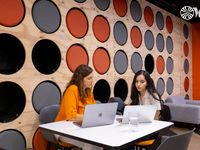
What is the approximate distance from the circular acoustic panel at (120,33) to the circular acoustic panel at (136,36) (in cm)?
23

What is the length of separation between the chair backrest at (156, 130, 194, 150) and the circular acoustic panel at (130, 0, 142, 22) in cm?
379

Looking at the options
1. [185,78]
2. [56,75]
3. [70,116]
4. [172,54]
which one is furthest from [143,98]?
[185,78]

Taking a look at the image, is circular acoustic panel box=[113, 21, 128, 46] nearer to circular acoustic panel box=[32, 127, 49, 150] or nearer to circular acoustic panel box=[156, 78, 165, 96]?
circular acoustic panel box=[156, 78, 165, 96]

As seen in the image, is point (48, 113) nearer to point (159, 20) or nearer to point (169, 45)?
point (159, 20)

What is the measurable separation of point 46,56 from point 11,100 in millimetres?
790

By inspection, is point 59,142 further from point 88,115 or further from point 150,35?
point 150,35

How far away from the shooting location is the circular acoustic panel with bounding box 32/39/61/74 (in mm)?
3248

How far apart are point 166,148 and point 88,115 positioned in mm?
861

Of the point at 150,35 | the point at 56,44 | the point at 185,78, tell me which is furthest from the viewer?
the point at 185,78

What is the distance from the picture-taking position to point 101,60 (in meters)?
4.18

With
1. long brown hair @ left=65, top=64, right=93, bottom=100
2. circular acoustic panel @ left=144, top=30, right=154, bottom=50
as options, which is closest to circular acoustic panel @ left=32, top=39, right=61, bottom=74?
long brown hair @ left=65, top=64, right=93, bottom=100

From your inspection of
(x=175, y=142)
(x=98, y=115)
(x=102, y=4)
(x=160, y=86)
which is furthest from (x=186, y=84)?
(x=175, y=142)

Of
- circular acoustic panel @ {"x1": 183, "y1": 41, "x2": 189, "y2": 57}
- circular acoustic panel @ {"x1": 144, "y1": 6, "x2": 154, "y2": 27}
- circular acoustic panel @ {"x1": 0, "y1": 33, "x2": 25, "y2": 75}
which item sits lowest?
circular acoustic panel @ {"x1": 0, "y1": 33, "x2": 25, "y2": 75}

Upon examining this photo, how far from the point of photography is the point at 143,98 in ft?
10.2
